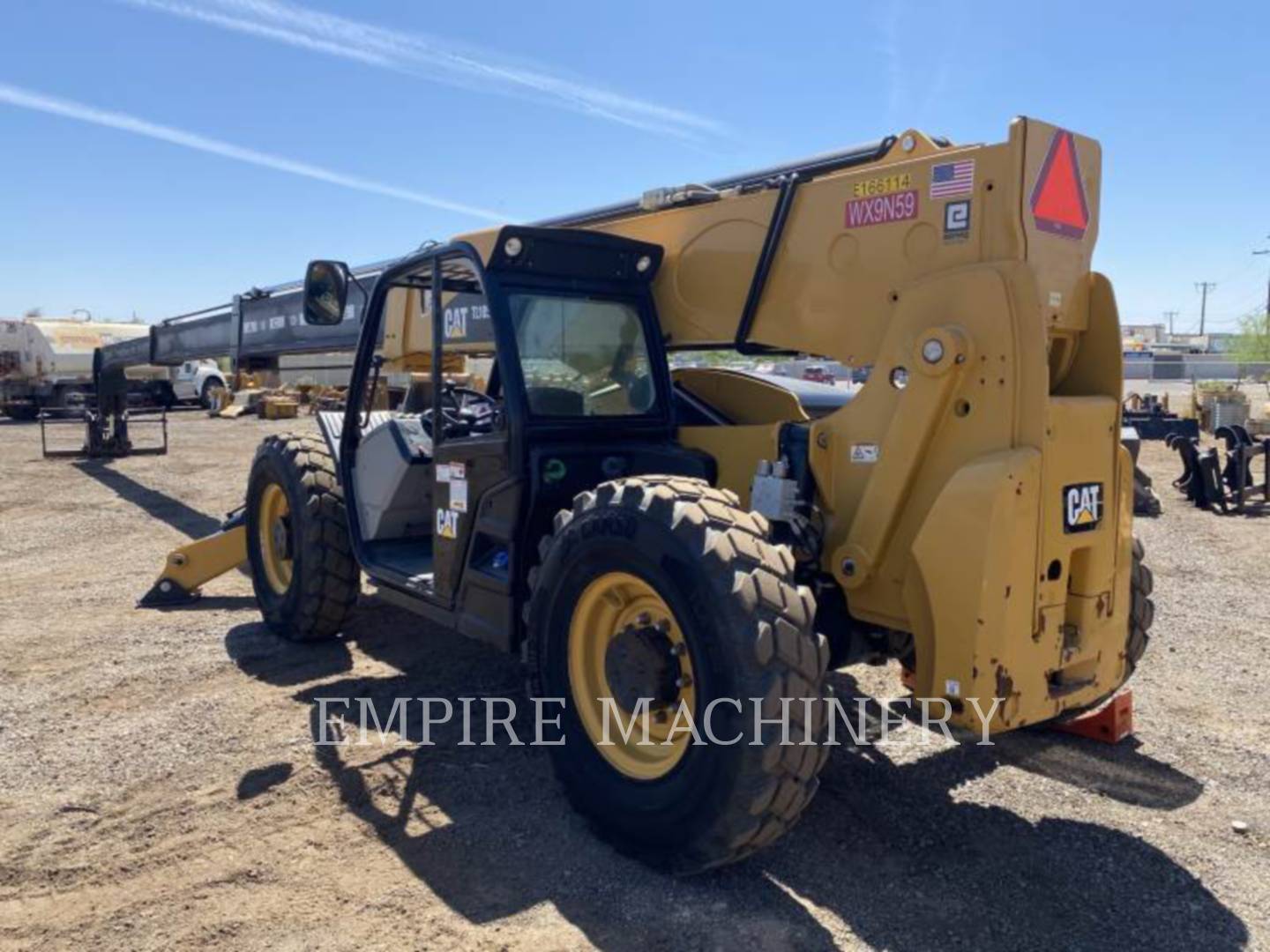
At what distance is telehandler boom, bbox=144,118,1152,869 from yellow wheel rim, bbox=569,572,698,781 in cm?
1

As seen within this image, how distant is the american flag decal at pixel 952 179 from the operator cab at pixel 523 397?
1.54m

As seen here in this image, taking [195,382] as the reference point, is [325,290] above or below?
above

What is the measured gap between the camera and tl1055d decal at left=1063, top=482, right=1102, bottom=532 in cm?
369

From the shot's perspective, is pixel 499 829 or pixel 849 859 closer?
pixel 849 859

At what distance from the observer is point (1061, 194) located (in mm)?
3783

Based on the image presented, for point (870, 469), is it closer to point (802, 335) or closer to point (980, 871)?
point (802, 335)

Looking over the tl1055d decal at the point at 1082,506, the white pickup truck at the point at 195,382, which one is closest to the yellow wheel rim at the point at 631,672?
the tl1055d decal at the point at 1082,506

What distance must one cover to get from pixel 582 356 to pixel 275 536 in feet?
10.1

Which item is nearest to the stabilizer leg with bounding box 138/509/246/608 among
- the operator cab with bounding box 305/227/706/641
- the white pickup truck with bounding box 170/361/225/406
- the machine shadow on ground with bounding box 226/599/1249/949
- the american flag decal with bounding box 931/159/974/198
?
the operator cab with bounding box 305/227/706/641

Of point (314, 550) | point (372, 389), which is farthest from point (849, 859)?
point (372, 389)

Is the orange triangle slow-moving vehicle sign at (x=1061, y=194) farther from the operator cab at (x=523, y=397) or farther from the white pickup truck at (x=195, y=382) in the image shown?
the white pickup truck at (x=195, y=382)

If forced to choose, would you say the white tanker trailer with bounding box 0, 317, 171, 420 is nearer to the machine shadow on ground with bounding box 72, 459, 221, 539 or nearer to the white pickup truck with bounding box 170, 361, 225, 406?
the white pickup truck with bounding box 170, 361, 225, 406

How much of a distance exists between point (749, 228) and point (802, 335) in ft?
1.89

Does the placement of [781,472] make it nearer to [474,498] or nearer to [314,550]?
[474,498]
